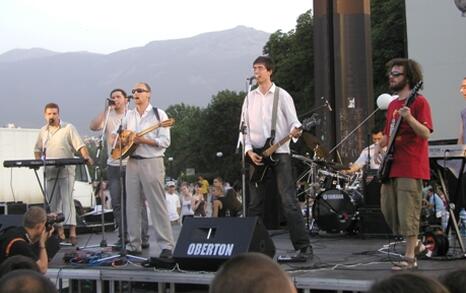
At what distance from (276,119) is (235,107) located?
62.1 m

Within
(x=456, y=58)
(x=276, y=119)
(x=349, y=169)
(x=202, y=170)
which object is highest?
(x=456, y=58)

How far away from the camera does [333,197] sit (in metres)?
10.7

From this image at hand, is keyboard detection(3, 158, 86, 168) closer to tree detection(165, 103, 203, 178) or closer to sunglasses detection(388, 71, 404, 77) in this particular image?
sunglasses detection(388, 71, 404, 77)

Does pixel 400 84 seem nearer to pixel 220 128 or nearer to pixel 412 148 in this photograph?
pixel 412 148

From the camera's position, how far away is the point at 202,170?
75.8 metres

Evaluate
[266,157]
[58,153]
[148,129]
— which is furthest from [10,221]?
[266,157]

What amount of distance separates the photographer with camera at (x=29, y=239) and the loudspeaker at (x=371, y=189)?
503 cm

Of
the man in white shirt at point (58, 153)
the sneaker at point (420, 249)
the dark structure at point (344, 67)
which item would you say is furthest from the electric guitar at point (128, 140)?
the dark structure at point (344, 67)

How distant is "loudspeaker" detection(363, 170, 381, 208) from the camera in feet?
33.2

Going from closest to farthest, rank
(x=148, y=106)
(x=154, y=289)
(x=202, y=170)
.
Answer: (x=154, y=289), (x=148, y=106), (x=202, y=170)

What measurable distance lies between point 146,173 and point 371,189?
3846 mm

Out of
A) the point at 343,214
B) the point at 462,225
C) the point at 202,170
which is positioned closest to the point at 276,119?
the point at 343,214

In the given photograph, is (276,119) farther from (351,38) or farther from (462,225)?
(351,38)

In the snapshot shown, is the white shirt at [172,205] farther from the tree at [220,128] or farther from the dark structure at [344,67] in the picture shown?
the tree at [220,128]
